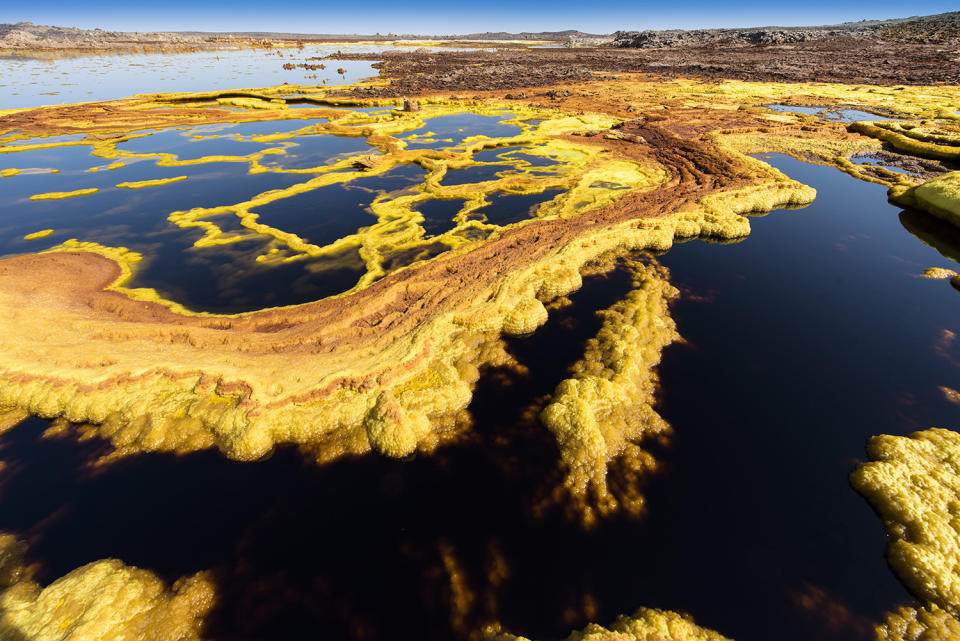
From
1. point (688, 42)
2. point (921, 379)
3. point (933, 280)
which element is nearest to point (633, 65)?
point (688, 42)

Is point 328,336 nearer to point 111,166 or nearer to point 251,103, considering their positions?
point 111,166

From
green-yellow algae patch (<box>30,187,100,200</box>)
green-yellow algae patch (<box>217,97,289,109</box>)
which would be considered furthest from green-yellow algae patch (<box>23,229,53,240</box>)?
green-yellow algae patch (<box>217,97,289,109</box>)

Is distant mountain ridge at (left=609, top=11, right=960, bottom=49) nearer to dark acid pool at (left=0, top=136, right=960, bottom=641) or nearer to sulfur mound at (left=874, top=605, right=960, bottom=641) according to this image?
dark acid pool at (left=0, top=136, right=960, bottom=641)

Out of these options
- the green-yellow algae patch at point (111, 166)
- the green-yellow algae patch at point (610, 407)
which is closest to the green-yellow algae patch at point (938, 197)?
the green-yellow algae patch at point (610, 407)

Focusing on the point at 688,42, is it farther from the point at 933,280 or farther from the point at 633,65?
the point at 933,280

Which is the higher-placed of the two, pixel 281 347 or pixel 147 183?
pixel 147 183

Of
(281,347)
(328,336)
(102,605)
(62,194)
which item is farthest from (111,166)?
(102,605)

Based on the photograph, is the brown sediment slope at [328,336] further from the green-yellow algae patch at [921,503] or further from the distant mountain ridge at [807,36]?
the distant mountain ridge at [807,36]

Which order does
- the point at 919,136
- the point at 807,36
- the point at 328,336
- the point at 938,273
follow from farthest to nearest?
the point at 807,36 < the point at 919,136 < the point at 938,273 < the point at 328,336
